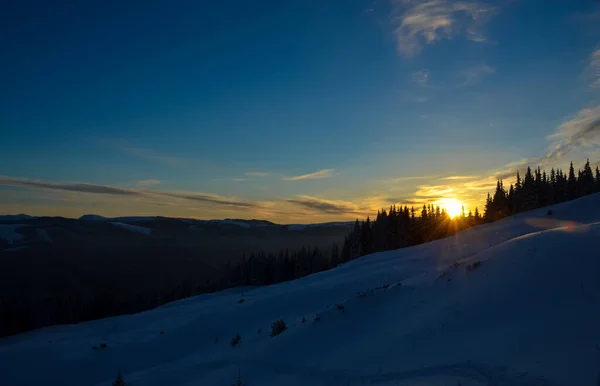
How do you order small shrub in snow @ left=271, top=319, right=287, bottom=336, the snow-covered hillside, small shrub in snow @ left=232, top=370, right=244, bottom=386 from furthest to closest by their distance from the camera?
1. small shrub in snow @ left=271, top=319, right=287, bottom=336
2. small shrub in snow @ left=232, top=370, right=244, bottom=386
3. the snow-covered hillside

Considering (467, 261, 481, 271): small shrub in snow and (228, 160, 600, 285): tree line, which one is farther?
(228, 160, 600, 285): tree line

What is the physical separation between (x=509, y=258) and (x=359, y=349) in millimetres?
7165

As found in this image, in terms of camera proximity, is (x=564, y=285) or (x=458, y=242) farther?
(x=458, y=242)

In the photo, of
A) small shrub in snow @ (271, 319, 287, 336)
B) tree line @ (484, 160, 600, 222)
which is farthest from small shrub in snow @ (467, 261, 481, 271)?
tree line @ (484, 160, 600, 222)

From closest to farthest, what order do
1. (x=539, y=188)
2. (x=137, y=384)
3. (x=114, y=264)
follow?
(x=137, y=384) < (x=539, y=188) < (x=114, y=264)

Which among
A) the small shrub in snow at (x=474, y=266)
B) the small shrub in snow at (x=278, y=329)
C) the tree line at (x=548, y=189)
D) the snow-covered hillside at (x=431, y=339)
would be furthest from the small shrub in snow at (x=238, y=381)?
the tree line at (x=548, y=189)

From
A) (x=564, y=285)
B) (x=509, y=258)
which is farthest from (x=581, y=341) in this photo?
(x=509, y=258)

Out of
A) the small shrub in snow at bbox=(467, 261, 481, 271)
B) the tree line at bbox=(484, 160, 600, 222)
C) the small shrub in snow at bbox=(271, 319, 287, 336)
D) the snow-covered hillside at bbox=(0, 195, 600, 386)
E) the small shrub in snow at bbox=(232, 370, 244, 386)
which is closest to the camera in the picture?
the snow-covered hillside at bbox=(0, 195, 600, 386)

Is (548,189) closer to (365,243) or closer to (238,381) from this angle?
(365,243)

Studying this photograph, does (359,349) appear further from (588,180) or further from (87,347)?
(588,180)

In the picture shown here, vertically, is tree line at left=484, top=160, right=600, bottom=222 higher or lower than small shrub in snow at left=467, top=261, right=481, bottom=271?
higher

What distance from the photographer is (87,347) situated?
2378 centimetres

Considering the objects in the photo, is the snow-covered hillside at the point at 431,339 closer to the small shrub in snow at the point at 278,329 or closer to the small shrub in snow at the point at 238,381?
the small shrub in snow at the point at 238,381

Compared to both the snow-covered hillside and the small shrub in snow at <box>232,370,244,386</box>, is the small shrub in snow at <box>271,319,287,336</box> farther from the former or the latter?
the small shrub in snow at <box>232,370,244,386</box>
